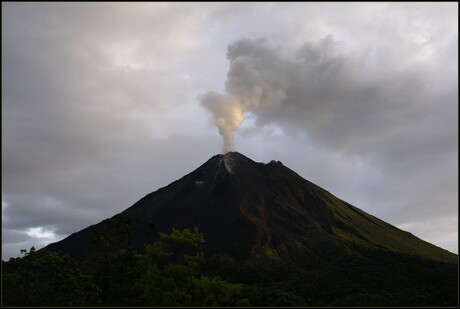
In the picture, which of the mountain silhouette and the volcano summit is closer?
the volcano summit

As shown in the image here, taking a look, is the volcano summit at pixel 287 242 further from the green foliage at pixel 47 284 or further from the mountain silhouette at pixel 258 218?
the green foliage at pixel 47 284

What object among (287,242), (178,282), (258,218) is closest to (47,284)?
(178,282)

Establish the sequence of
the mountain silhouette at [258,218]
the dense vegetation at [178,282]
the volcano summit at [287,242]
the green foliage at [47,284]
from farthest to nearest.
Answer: the mountain silhouette at [258,218]
the volcano summit at [287,242]
the dense vegetation at [178,282]
the green foliage at [47,284]

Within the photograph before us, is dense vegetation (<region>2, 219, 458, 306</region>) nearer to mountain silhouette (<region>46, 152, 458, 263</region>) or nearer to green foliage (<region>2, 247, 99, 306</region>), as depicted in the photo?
green foliage (<region>2, 247, 99, 306</region>)

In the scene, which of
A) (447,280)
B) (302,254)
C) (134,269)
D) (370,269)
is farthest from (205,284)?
(302,254)

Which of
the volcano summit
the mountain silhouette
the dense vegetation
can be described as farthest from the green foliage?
the mountain silhouette

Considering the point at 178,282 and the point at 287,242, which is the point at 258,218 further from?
the point at 178,282

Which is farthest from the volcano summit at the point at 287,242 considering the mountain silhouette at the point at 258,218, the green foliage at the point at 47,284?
the green foliage at the point at 47,284
